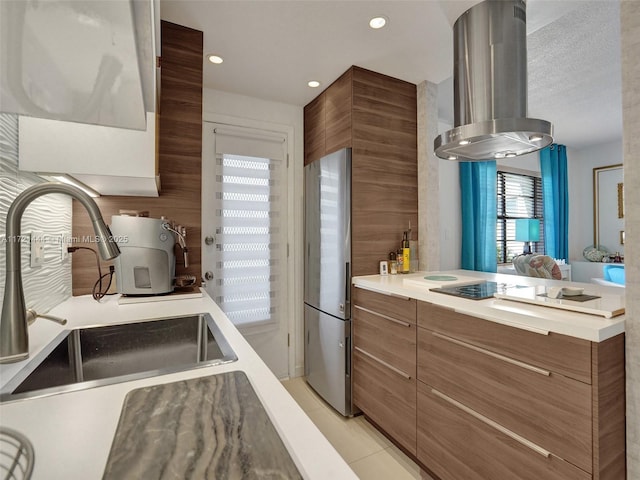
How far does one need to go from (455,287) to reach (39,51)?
180 centimetres

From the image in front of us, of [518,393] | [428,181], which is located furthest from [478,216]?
[518,393]

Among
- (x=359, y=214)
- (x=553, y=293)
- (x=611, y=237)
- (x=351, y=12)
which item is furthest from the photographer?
(x=611, y=237)

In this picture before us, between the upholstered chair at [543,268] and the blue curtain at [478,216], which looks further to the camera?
the blue curtain at [478,216]

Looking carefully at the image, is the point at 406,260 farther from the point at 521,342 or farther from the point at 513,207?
the point at 513,207

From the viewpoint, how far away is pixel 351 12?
172 centimetres

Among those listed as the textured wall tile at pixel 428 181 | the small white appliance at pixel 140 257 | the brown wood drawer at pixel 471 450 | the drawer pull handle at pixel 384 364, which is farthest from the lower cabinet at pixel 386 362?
the small white appliance at pixel 140 257

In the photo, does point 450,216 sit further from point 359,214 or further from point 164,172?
point 164,172

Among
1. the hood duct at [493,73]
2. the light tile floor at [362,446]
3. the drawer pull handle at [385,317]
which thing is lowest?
the light tile floor at [362,446]

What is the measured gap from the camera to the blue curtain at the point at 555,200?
461 cm

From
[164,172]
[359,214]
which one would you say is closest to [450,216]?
[359,214]

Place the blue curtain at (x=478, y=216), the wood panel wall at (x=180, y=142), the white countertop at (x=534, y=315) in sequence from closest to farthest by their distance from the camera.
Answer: the white countertop at (x=534, y=315)
the wood panel wall at (x=180, y=142)
the blue curtain at (x=478, y=216)

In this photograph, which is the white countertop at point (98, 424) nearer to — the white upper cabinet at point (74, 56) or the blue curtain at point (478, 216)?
the white upper cabinet at point (74, 56)

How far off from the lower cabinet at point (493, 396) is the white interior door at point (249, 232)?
1.12 m

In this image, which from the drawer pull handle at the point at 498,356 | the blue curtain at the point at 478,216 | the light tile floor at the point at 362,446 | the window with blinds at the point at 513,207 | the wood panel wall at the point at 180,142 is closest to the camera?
the drawer pull handle at the point at 498,356
